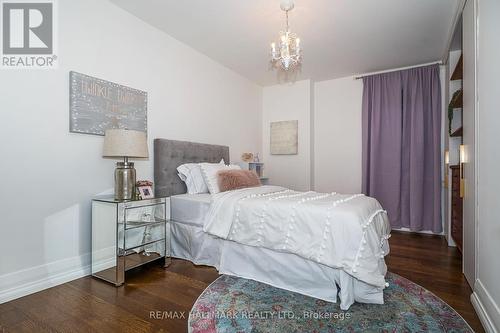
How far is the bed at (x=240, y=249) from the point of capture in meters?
1.95

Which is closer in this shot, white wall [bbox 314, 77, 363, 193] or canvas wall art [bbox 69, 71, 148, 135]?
canvas wall art [bbox 69, 71, 148, 135]

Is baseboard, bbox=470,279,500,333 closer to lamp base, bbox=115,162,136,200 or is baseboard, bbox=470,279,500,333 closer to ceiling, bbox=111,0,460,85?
ceiling, bbox=111,0,460,85

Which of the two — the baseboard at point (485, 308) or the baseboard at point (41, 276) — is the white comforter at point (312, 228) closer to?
the baseboard at point (485, 308)

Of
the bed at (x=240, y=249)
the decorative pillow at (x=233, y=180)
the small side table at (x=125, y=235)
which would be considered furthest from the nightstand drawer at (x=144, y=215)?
the decorative pillow at (x=233, y=180)

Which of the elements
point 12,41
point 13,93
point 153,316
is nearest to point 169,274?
point 153,316

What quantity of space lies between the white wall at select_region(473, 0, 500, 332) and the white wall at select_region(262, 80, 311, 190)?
10.2 feet

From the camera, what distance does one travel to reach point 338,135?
4.91 metres

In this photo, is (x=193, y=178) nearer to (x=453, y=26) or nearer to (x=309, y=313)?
(x=309, y=313)

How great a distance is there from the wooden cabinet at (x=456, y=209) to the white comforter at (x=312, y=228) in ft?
3.29

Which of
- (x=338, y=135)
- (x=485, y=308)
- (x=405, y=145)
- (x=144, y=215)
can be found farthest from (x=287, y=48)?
(x=405, y=145)

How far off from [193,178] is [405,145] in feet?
11.2

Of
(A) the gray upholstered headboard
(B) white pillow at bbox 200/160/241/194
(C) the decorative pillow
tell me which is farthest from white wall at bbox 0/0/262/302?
(C) the decorative pillow

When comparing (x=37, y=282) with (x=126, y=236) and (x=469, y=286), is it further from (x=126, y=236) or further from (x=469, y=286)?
(x=469, y=286)

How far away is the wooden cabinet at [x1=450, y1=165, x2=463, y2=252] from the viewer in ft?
9.62
